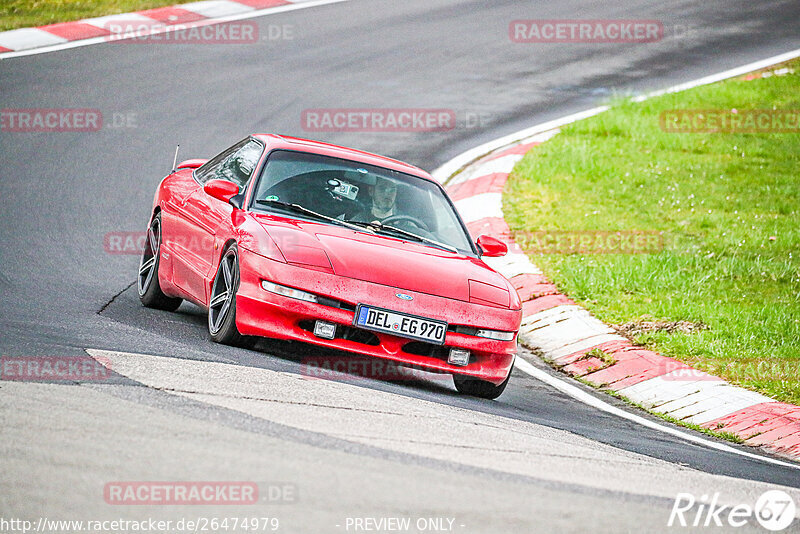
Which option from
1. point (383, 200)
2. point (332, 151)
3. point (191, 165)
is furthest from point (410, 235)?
point (191, 165)

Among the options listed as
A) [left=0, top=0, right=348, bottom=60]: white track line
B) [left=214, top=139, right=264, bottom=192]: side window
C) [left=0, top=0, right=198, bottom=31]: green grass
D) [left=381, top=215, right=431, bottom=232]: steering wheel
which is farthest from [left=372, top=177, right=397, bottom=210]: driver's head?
[left=0, top=0, right=198, bottom=31]: green grass

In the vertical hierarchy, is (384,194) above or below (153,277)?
above

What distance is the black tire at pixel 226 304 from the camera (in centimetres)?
725

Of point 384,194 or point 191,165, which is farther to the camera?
point 191,165

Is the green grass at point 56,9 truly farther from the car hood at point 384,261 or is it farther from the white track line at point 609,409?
the car hood at point 384,261

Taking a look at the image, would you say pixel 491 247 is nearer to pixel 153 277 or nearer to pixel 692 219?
pixel 153 277

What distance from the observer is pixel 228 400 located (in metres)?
5.61

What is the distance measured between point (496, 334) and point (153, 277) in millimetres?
2878

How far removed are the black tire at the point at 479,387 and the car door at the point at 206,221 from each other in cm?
181

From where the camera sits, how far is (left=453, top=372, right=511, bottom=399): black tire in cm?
772

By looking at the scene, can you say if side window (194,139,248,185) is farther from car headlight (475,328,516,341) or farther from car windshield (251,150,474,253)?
car headlight (475,328,516,341)

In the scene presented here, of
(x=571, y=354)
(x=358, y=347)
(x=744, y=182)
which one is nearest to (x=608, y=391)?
(x=571, y=354)

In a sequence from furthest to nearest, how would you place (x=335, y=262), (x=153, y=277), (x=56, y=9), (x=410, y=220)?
(x=56, y=9)
(x=153, y=277)
(x=410, y=220)
(x=335, y=262)

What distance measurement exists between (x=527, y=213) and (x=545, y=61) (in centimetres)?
833
